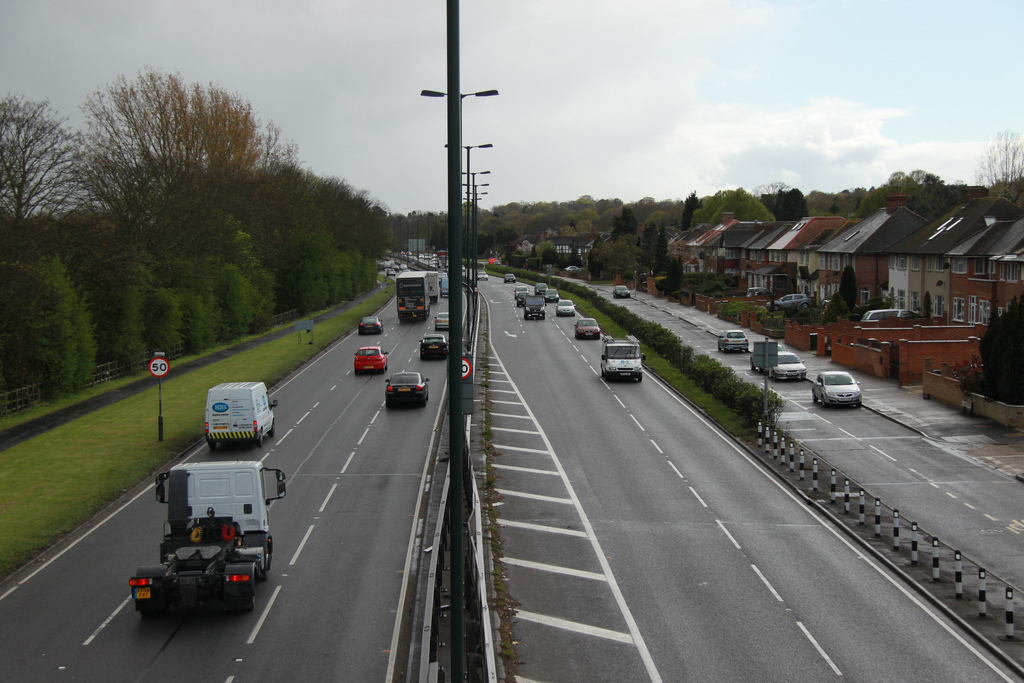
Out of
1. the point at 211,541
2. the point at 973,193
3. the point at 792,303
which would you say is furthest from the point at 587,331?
the point at 211,541

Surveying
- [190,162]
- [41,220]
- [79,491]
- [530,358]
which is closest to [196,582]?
[79,491]

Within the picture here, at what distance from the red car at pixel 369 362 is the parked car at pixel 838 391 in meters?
21.8

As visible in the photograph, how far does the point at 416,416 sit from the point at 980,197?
51.8 meters

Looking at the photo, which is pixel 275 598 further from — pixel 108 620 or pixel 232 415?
pixel 232 415

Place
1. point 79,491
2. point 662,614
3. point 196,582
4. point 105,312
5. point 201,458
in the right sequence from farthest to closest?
1. point 105,312
2. point 201,458
3. point 79,491
4. point 662,614
5. point 196,582

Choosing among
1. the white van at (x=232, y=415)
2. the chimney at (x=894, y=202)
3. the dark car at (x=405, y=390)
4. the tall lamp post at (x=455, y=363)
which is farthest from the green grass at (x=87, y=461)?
the chimney at (x=894, y=202)

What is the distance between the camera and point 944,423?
33344 millimetres

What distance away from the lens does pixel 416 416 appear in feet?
113

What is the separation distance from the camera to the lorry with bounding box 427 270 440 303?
3521 inches

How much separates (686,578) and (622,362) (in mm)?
26590

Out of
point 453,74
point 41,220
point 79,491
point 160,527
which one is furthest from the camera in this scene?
point 41,220

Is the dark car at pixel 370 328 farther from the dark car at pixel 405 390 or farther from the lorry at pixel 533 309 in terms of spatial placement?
the dark car at pixel 405 390

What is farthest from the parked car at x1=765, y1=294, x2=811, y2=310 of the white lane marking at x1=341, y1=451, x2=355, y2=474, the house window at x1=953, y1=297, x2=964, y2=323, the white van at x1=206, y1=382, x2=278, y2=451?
the white van at x1=206, y1=382, x2=278, y2=451

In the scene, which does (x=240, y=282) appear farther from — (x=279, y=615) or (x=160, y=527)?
(x=279, y=615)
